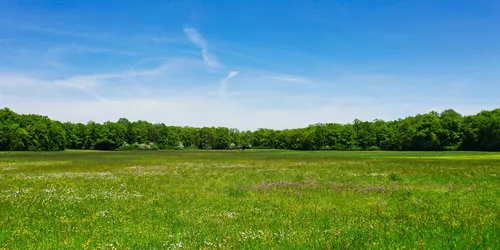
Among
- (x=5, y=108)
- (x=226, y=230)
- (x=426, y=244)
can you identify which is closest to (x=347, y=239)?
(x=426, y=244)

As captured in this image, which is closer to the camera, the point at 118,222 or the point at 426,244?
the point at 426,244

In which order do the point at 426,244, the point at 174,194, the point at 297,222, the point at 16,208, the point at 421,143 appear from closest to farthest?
the point at 426,244 → the point at 297,222 → the point at 16,208 → the point at 174,194 → the point at 421,143

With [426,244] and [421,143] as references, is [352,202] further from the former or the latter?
[421,143]

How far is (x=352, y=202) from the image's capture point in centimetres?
1852

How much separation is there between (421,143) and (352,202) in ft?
504

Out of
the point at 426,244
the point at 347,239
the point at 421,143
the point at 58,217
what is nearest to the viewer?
the point at 426,244

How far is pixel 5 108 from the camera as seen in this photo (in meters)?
168

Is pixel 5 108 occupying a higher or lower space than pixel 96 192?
higher

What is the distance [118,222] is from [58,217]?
2.94m

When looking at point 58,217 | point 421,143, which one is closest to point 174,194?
point 58,217

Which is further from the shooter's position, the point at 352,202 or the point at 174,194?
the point at 174,194

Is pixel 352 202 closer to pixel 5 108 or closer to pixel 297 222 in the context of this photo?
pixel 297 222

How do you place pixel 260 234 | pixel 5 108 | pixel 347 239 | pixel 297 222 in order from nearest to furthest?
1. pixel 347 239
2. pixel 260 234
3. pixel 297 222
4. pixel 5 108

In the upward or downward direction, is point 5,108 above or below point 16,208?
above
